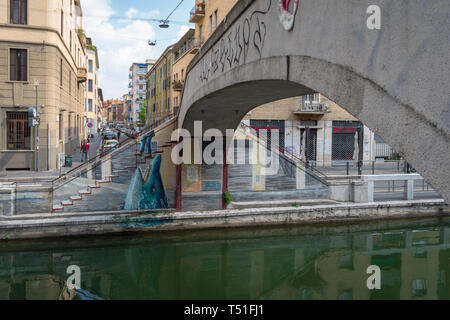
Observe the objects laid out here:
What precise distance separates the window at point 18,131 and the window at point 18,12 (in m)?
4.03

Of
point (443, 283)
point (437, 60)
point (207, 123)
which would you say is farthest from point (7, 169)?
point (437, 60)

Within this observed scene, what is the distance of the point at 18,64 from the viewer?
1691 cm

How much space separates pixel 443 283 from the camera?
34.5 feet

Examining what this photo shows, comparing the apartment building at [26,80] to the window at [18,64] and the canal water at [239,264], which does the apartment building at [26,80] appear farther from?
the canal water at [239,264]

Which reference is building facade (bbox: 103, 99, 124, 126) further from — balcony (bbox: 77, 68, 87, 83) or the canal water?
the canal water

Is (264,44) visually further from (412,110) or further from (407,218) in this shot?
(407,218)

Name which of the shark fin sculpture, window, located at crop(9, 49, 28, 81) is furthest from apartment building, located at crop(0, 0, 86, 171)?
the shark fin sculpture

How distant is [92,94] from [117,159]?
40618 mm

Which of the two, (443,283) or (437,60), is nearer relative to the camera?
(437,60)

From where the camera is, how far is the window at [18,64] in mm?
16797

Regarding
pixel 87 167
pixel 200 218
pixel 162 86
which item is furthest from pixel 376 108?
pixel 162 86

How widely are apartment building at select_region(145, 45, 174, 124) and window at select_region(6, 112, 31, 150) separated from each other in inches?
714

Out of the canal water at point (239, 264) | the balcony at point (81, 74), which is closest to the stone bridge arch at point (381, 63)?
the canal water at point (239, 264)

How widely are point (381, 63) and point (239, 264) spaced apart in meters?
9.90
